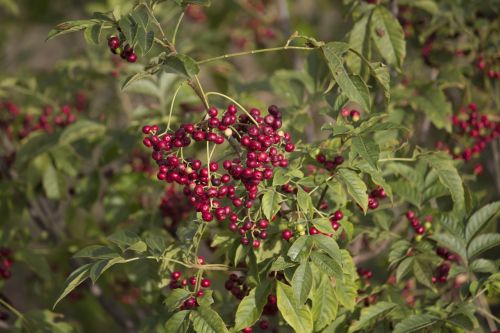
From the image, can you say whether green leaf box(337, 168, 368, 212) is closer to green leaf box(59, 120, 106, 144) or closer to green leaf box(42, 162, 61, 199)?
green leaf box(59, 120, 106, 144)

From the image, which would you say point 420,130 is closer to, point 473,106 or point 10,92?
point 473,106

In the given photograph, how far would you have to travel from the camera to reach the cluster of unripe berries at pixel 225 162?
1.98m

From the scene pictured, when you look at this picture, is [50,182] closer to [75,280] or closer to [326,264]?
[75,280]

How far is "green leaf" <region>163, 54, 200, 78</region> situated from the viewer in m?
1.86

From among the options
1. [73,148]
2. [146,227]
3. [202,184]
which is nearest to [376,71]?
[202,184]

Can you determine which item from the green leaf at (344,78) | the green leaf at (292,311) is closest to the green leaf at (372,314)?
the green leaf at (292,311)

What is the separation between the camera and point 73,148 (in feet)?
12.1

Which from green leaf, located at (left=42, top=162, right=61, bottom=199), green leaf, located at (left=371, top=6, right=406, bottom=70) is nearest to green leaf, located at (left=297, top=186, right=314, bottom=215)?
green leaf, located at (left=371, top=6, right=406, bottom=70)

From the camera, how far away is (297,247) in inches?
78.4

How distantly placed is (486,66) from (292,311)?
1926 millimetres

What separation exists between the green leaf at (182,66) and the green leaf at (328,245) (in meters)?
0.63

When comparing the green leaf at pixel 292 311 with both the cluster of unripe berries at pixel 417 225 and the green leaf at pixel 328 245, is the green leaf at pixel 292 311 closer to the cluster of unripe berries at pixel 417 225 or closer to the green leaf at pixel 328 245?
the green leaf at pixel 328 245

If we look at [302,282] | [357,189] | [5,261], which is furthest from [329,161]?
[5,261]

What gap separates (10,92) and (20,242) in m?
1.54
